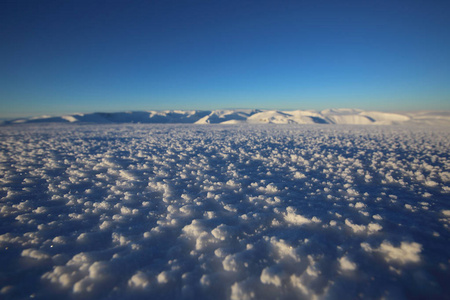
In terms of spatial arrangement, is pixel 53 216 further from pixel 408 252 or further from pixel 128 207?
pixel 408 252

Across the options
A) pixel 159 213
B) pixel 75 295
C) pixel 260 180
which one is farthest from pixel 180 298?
pixel 260 180

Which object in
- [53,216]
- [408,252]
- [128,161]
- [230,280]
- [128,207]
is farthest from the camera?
[128,161]

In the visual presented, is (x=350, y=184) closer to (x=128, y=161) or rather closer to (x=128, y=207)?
(x=128, y=207)

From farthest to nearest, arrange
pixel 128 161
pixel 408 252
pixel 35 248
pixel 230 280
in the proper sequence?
pixel 128 161
pixel 35 248
pixel 408 252
pixel 230 280

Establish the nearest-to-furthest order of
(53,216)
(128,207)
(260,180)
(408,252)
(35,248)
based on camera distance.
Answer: (408,252) < (35,248) < (53,216) < (128,207) < (260,180)

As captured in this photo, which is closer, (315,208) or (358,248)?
(358,248)

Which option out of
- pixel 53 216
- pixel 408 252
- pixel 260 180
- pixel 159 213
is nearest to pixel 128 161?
pixel 53 216

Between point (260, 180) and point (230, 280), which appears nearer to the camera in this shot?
point (230, 280)

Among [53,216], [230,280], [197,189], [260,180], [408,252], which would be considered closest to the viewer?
[230,280]
